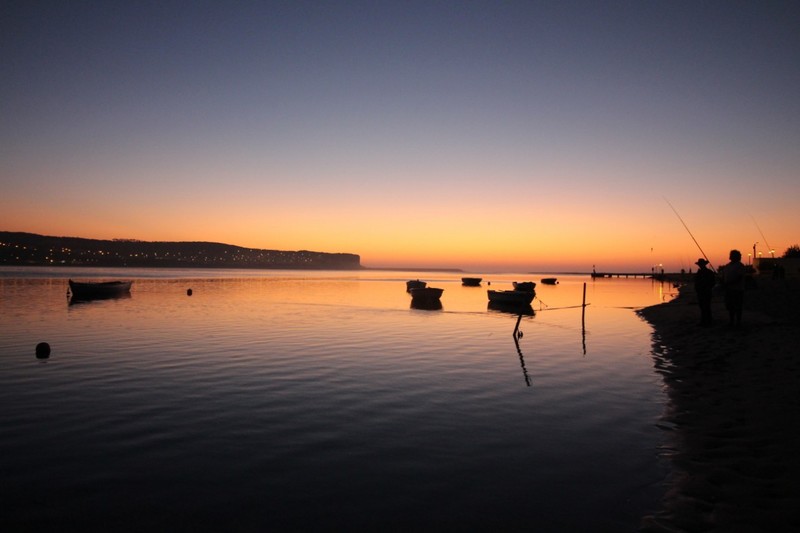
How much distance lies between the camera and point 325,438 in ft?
35.3

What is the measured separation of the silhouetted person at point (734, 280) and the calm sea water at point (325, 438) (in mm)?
4870

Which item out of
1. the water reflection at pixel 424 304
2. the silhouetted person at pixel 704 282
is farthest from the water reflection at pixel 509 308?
the silhouetted person at pixel 704 282

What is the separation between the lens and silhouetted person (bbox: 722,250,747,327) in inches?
861

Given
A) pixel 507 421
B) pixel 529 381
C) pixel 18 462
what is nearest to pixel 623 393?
pixel 529 381

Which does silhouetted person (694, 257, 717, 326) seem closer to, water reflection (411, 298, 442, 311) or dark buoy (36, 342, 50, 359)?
dark buoy (36, 342, 50, 359)

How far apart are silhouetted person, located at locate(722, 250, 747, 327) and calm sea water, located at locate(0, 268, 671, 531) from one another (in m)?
4.87

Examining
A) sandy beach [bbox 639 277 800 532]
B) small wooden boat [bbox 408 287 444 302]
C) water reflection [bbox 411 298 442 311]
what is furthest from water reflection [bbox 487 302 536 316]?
sandy beach [bbox 639 277 800 532]

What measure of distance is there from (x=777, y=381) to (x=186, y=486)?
48.4 feet

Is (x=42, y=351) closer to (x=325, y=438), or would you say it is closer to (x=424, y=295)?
(x=325, y=438)

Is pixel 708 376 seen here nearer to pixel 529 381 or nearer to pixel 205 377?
pixel 529 381

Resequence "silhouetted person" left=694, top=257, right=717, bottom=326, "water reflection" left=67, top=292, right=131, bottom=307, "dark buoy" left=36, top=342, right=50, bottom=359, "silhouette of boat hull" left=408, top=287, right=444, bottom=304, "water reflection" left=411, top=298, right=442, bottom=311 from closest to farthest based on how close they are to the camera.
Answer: "dark buoy" left=36, top=342, right=50, bottom=359
"silhouetted person" left=694, top=257, right=717, bottom=326
"water reflection" left=67, top=292, right=131, bottom=307
"water reflection" left=411, top=298, right=442, bottom=311
"silhouette of boat hull" left=408, top=287, right=444, bottom=304

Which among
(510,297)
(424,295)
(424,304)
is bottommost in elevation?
(424,304)

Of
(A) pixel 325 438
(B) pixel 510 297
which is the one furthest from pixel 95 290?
(A) pixel 325 438

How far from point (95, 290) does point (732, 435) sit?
60.6 metres
